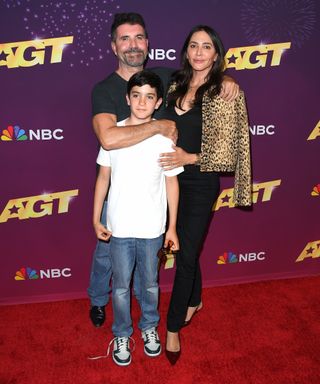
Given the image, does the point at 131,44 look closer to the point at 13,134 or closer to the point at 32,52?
the point at 32,52

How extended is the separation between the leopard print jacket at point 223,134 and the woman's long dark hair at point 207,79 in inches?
2.0

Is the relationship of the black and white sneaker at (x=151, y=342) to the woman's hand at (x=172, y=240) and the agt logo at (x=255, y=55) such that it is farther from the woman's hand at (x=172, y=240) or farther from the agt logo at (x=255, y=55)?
the agt logo at (x=255, y=55)

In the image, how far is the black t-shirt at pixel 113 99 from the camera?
106 inches

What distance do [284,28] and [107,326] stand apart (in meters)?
2.74

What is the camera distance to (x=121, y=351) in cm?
291

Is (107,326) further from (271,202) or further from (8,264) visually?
(271,202)

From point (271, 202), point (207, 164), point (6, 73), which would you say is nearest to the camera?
point (207, 164)

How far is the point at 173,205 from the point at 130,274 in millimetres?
549

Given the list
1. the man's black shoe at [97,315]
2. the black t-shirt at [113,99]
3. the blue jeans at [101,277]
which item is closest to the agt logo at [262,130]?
the black t-shirt at [113,99]

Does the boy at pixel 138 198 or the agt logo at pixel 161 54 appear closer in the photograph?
the boy at pixel 138 198

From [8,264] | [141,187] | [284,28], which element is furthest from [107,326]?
[284,28]

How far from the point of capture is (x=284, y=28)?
3225 millimetres

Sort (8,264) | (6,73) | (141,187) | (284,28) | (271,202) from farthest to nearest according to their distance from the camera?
1. (271,202)
2. (8,264)
3. (284,28)
4. (6,73)
5. (141,187)

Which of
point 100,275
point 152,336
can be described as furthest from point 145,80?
point 152,336
